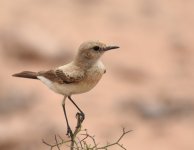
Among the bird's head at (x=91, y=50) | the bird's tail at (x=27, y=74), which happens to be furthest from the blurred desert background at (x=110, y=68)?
the bird's head at (x=91, y=50)

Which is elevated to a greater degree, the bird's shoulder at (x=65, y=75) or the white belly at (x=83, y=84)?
the bird's shoulder at (x=65, y=75)

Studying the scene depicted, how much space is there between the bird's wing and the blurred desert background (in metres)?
8.94

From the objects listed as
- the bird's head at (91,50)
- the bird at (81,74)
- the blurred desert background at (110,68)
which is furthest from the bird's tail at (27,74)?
the blurred desert background at (110,68)

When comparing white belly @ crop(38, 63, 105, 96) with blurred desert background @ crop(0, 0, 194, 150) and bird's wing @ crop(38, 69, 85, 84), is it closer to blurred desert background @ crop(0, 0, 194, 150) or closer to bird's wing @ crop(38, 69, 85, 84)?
bird's wing @ crop(38, 69, 85, 84)

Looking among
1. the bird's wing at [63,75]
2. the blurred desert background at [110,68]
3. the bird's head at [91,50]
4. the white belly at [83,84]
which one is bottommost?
the white belly at [83,84]

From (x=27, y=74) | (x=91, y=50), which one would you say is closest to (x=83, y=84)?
→ (x=91, y=50)

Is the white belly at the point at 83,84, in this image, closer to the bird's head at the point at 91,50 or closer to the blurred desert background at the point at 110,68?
the bird's head at the point at 91,50

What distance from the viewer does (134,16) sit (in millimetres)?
20906

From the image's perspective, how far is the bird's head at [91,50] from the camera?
198 inches

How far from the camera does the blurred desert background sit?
16109mm

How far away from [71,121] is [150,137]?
5.62 feet

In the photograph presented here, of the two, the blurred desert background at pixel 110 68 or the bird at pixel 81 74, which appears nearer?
the bird at pixel 81 74

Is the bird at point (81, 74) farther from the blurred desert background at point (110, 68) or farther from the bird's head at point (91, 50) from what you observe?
the blurred desert background at point (110, 68)

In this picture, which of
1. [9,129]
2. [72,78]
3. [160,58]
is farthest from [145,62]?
[72,78]
